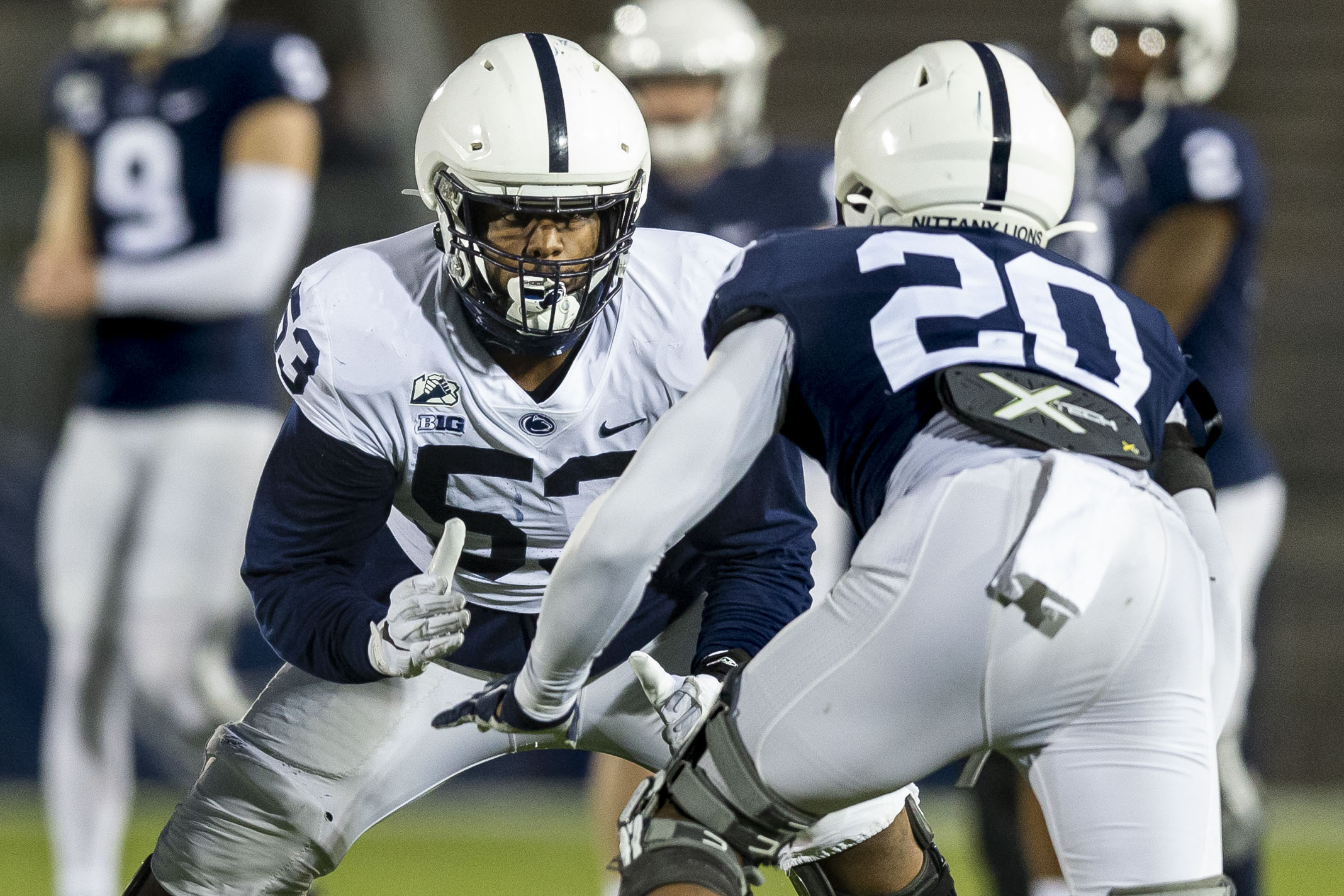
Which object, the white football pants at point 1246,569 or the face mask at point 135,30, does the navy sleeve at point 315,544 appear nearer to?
the white football pants at point 1246,569

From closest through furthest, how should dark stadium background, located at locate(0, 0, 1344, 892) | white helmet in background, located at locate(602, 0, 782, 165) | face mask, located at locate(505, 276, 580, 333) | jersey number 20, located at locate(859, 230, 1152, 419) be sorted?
jersey number 20, located at locate(859, 230, 1152, 419) → face mask, located at locate(505, 276, 580, 333) → white helmet in background, located at locate(602, 0, 782, 165) → dark stadium background, located at locate(0, 0, 1344, 892)

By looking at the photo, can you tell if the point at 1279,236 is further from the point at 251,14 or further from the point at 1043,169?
the point at 1043,169

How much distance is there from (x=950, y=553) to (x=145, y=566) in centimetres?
276

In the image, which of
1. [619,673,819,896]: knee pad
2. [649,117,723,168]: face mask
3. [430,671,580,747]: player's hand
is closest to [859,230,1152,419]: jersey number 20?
[619,673,819,896]: knee pad

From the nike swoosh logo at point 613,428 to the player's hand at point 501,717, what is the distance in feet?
1.12

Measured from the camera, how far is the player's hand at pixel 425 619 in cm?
227

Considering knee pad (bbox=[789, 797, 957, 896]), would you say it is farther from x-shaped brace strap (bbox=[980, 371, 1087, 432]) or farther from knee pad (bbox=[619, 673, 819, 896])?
x-shaped brace strap (bbox=[980, 371, 1087, 432])

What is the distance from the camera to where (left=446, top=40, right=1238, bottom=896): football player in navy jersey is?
1854 millimetres

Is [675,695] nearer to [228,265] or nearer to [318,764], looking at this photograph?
[318,764]

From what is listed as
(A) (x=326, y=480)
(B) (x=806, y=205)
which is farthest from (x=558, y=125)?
(B) (x=806, y=205)

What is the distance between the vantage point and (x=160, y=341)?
4.24 m

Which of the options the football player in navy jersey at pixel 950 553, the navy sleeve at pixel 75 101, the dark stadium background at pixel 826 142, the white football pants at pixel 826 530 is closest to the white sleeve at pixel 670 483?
the football player in navy jersey at pixel 950 553

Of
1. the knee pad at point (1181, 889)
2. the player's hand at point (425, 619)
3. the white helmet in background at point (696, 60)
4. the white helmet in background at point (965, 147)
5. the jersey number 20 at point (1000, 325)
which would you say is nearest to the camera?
the knee pad at point (1181, 889)

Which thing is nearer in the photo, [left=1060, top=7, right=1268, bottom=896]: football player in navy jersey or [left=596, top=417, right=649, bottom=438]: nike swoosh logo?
[left=596, top=417, right=649, bottom=438]: nike swoosh logo
